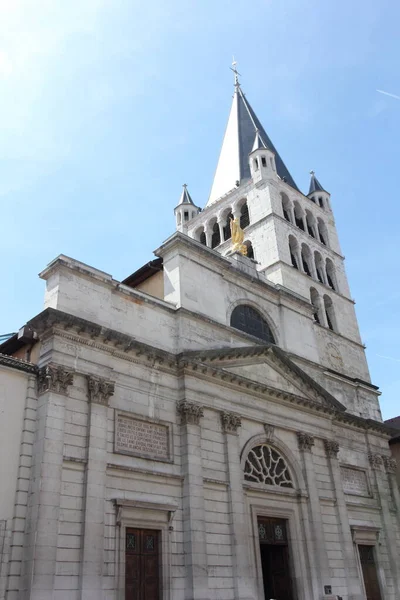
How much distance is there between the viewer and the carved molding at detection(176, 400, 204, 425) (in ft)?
58.3

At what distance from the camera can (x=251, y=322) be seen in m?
23.7

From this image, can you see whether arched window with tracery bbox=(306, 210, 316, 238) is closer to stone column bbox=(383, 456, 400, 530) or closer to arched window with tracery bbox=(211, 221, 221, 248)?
arched window with tracery bbox=(211, 221, 221, 248)

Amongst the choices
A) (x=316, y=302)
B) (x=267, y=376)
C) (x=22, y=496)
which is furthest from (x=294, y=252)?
(x=22, y=496)

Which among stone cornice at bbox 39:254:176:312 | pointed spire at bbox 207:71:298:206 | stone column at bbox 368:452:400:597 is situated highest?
pointed spire at bbox 207:71:298:206

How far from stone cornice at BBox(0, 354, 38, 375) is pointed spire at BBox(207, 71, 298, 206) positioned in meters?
23.3

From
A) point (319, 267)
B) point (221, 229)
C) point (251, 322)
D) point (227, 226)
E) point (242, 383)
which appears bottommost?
point (242, 383)

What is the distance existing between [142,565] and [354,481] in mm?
12529

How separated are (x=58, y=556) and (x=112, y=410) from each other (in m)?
4.24

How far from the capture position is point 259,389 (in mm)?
20781

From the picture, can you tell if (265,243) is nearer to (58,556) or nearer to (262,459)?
(262,459)

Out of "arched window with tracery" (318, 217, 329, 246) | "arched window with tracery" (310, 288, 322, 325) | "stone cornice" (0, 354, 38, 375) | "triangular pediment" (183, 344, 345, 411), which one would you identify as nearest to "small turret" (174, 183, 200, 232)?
"arched window with tracery" (318, 217, 329, 246)

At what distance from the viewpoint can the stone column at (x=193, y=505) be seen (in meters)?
15.5

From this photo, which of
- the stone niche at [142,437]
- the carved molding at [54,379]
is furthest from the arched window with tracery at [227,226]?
the carved molding at [54,379]

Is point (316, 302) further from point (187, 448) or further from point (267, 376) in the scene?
point (187, 448)
